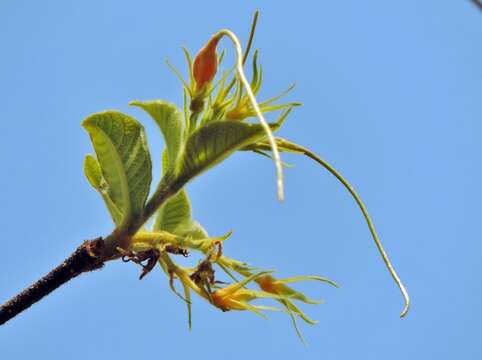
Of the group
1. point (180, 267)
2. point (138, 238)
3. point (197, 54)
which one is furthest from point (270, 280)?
point (197, 54)

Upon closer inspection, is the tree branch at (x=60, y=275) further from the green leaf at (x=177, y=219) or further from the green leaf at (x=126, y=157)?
the green leaf at (x=177, y=219)

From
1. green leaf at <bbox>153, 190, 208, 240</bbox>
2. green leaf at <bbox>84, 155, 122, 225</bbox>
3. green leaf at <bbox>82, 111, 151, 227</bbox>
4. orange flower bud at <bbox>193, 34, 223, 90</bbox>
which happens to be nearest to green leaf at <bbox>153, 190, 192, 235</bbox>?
green leaf at <bbox>153, 190, 208, 240</bbox>

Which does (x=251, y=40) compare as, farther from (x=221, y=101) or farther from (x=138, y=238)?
(x=138, y=238)

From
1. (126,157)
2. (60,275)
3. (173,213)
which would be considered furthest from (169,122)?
(60,275)

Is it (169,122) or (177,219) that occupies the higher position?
(169,122)

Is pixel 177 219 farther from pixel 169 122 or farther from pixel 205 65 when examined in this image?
pixel 205 65

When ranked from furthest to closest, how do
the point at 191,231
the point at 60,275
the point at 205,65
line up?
the point at 191,231 < the point at 205,65 < the point at 60,275
